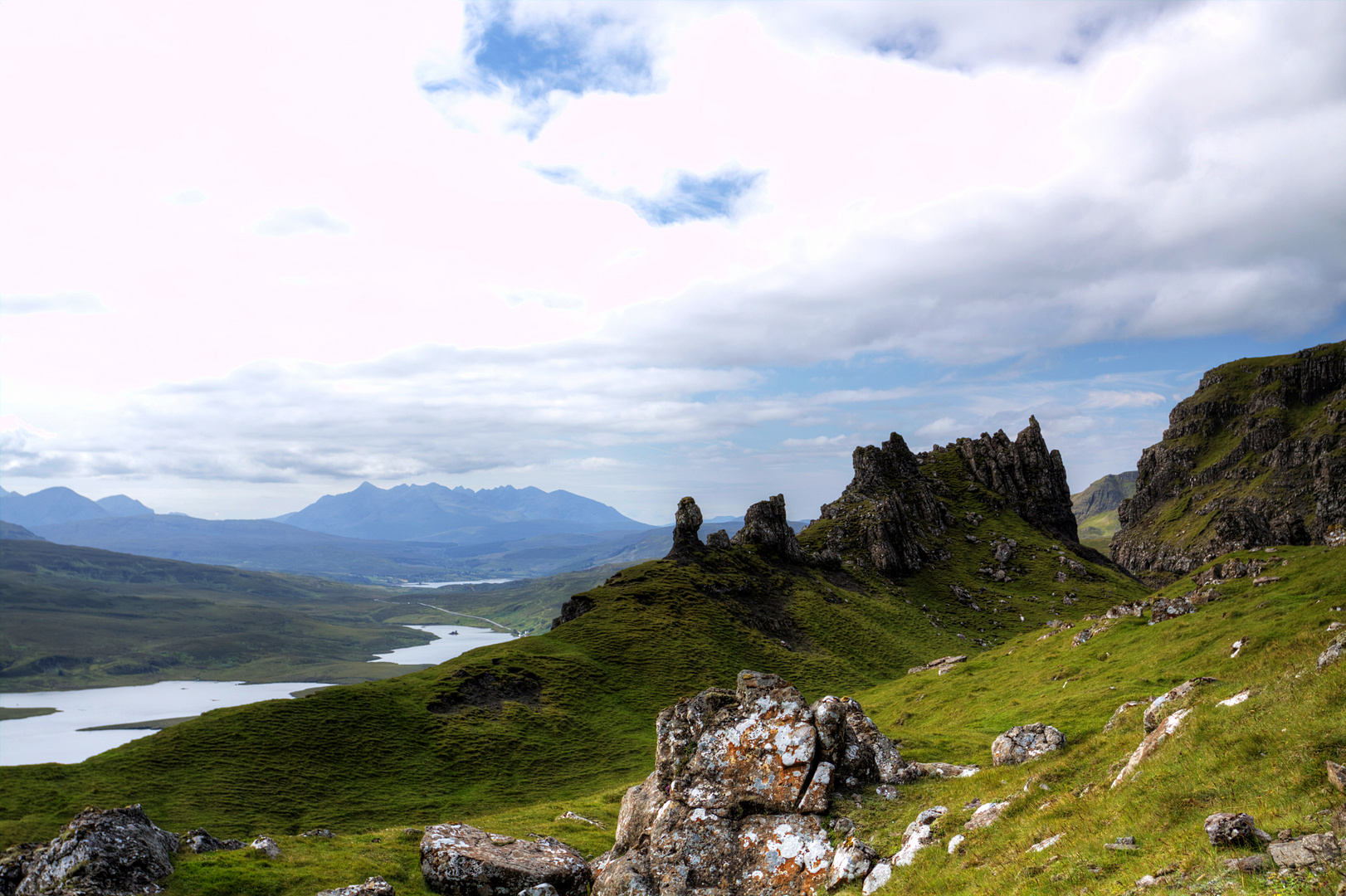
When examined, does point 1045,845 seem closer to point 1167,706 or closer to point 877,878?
point 877,878

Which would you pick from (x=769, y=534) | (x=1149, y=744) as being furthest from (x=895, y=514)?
(x=1149, y=744)

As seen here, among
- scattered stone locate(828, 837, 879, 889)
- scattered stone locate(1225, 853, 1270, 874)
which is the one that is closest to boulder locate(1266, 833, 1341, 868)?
scattered stone locate(1225, 853, 1270, 874)

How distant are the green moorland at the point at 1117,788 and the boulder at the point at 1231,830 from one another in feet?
0.84

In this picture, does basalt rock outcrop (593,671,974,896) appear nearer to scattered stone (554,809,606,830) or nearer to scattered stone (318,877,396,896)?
scattered stone (318,877,396,896)

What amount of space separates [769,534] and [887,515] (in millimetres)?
33929

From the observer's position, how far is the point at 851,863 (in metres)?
20.5

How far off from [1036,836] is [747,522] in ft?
467

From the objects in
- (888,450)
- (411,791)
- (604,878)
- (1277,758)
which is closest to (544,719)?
(411,791)

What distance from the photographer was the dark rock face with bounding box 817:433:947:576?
162375 mm

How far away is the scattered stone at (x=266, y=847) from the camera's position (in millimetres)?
28281

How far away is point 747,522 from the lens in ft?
521

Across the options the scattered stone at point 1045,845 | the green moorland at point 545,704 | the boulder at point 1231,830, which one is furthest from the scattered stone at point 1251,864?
the green moorland at point 545,704

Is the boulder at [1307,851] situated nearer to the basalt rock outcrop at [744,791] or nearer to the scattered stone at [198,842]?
the basalt rock outcrop at [744,791]

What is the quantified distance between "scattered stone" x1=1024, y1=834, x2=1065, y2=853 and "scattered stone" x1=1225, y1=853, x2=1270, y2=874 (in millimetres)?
5592
